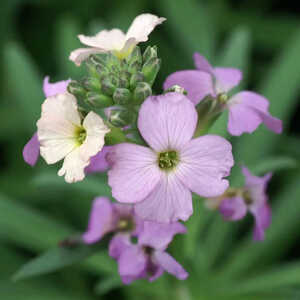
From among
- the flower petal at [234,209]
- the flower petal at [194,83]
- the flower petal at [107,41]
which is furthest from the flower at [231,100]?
the flower petal at [234,209]

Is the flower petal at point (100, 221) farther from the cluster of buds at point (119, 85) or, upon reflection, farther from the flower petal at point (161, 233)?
the cluster of buds at point (119, 85)

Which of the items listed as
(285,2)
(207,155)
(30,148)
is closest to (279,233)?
(207,155)

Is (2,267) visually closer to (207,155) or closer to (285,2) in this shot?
(207,155)

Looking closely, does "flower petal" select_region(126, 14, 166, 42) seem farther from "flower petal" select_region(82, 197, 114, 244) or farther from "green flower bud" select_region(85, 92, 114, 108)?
"flower petal" select_region(82, 197, 114, 244)

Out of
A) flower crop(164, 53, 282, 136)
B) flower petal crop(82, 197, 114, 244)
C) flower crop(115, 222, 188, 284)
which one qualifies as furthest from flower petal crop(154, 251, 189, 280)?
flower crop(164, 53, 282, 136)

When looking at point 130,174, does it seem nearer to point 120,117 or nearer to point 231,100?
point 120,117

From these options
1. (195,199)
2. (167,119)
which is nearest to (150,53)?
(167,119)
